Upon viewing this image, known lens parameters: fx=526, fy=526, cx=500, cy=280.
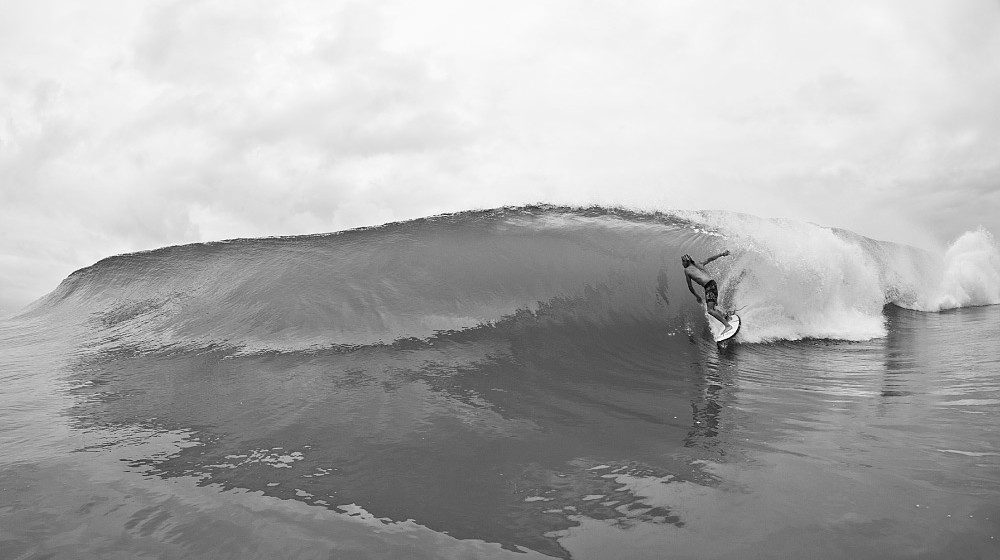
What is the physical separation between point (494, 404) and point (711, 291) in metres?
5.35

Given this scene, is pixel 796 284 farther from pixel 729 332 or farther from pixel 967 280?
pixel 967 280

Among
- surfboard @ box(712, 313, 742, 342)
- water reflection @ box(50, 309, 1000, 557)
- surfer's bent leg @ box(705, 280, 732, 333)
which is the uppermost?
surfer's bent leg @ box(705, 280, 732, 333)

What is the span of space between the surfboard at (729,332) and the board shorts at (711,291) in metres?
0.43

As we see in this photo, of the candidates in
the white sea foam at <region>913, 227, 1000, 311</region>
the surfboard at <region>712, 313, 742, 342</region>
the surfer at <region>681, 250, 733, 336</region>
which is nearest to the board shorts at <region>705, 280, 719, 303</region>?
the surfer at <region>681, 250, 733, 336</region>

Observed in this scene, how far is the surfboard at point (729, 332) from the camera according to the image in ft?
29.0

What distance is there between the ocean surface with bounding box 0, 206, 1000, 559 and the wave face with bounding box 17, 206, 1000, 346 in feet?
0.21

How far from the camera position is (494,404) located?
5.48 m

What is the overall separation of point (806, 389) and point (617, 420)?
2.68 metres

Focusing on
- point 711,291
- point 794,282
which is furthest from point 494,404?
point 794,282

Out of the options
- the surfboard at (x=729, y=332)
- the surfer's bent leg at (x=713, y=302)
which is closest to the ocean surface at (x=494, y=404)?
the surfboard at (x=729, y=332)

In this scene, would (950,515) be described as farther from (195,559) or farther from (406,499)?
(195,559)

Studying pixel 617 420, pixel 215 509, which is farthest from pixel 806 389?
pixel 215 509

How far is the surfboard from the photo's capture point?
8852 millimetres

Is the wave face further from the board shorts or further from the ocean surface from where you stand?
the board shorts
